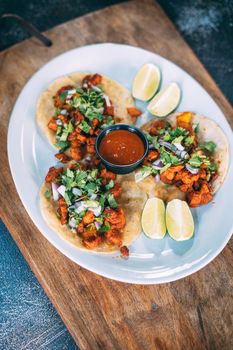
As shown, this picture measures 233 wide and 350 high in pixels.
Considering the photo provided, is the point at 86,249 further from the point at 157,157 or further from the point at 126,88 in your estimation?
the point at 126,88

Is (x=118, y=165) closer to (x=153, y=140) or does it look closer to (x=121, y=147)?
(x=121, y=147)

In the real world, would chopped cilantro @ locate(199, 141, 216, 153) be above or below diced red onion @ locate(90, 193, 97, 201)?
above

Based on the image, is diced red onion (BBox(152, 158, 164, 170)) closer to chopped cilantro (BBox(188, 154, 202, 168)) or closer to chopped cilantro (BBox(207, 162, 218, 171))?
chopped cilantro (BBox(188, 154, 202, 168))

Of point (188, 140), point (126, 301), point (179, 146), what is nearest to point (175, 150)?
point (179, 146)

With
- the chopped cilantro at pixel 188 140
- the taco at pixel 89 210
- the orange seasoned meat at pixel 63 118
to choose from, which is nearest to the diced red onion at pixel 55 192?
the taco at pixel 89 210

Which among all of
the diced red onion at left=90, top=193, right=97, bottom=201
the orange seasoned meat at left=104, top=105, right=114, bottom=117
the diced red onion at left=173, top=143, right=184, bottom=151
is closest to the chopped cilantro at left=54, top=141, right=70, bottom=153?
the orange seasoned meat at left=104, top=105, right=114, bottom=117
